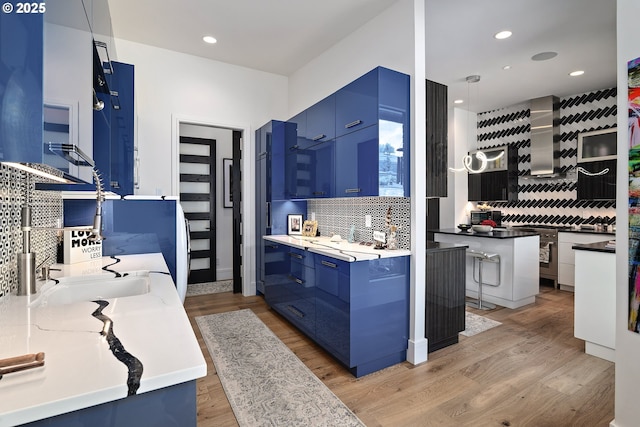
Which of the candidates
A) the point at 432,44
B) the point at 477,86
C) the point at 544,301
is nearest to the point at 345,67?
the point at 432,44

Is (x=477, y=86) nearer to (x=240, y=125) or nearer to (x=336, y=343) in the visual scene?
(x=240, y=125)

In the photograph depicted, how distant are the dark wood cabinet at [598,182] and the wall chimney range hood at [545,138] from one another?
0.38 metres

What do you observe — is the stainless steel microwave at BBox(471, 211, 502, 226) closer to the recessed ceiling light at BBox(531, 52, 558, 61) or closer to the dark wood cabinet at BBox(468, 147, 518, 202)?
the dark wood cabinet at BBox(468, 147, 518, 202)

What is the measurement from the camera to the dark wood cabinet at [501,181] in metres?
5.69

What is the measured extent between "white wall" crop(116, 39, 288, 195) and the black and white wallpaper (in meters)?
4.41

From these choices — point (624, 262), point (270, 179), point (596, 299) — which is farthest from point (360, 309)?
point (270, 179)

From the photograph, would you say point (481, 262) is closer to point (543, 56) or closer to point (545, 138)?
point (543, 56)

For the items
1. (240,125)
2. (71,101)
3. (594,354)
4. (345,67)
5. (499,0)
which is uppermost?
(499,0)

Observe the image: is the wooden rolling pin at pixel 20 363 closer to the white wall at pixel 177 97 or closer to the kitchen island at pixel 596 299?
the white wall at pixel 177 97

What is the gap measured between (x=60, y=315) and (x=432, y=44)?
405 centimetres

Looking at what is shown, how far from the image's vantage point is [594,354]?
2.72 m

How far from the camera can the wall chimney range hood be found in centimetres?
520

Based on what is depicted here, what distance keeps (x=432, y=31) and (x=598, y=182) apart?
11.6 ft

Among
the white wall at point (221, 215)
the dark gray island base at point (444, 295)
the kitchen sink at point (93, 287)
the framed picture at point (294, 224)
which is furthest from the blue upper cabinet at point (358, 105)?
the white wall at point (221, 215)
